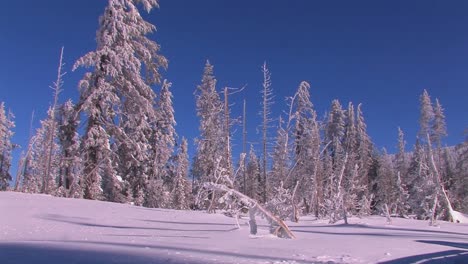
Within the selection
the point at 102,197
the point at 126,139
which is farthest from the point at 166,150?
the point at 126,139

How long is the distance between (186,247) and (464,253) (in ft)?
18.1

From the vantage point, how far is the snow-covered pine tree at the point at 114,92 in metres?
20.8

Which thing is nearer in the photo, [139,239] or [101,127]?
[139,239]

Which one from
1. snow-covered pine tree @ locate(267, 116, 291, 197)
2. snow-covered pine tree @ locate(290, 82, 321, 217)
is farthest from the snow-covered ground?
snow-covered pine tree @ locate(290, 82, 321, 217)

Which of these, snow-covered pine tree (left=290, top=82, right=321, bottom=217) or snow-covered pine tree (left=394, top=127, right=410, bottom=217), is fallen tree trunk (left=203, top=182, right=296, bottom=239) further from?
snow-covered pine tree (left=394, top=127, right=410, bottom=217)

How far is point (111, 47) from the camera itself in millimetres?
21531

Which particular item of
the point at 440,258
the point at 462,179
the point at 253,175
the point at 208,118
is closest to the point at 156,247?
the point at 440,258

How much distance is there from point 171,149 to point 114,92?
1891cm

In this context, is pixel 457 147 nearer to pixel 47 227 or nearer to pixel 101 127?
pixel 101 127

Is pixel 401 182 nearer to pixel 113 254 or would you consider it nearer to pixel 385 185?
pixel 385 185

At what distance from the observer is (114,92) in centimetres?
A: 2206

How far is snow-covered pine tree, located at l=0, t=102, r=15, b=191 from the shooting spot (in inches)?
1833

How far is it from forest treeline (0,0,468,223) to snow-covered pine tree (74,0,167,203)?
0.18 feet

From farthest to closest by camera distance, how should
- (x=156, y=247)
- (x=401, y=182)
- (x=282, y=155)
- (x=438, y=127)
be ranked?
(x=401, y=182), (x=438, y=127), (x=282, y=155), (x=156, y=247)
